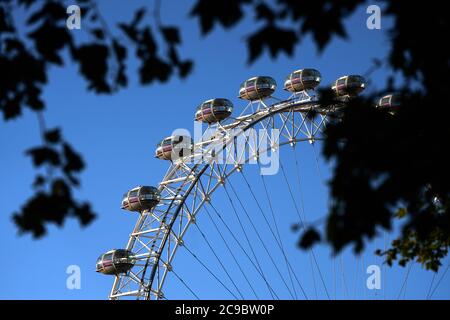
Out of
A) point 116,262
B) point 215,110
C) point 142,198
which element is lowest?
point 116,262

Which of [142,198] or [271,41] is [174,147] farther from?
[271,41]

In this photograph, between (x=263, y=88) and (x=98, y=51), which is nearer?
(x=98, y=51)

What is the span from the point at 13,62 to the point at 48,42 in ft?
1.33

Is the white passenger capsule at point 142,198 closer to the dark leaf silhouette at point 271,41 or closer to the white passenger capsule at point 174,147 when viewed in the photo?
the white passenger capsule at point 174,147

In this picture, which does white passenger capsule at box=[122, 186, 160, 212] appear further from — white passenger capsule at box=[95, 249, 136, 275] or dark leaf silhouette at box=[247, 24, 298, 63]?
dark leaf silhouette at box=[247, 24, 298, 63]

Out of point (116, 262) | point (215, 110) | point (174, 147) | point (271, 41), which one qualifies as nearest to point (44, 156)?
point (271, 41)

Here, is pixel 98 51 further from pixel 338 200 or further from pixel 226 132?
pixel 226 132

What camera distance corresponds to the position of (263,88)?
1411 inches

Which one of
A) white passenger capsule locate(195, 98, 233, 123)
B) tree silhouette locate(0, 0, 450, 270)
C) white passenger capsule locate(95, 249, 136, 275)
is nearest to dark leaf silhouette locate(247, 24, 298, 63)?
tree silhouette locate(0, 0, 450, 270)

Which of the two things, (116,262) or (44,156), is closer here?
(44,156)

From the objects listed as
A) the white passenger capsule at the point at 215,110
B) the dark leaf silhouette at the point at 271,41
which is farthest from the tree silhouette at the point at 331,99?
the white passenger capsule at the point at 215,110

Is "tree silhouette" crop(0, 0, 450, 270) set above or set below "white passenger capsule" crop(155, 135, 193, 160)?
below
